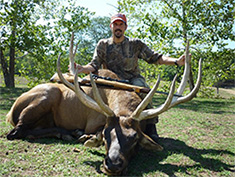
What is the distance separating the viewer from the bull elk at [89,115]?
3402 mm

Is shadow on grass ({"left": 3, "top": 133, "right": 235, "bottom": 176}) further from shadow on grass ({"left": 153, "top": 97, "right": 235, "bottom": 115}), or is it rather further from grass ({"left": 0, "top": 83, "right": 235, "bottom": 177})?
shadow on grass ({"left": 153, "top": 97, "right": 235, "bottom": 115})

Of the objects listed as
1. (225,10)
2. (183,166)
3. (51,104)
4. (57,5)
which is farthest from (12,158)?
(57,5)

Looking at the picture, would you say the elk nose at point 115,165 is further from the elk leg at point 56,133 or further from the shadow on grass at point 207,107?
the shadow on grass at point 207,107

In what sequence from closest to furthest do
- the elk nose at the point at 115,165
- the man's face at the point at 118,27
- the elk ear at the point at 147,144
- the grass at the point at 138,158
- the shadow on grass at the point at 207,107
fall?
the elk nose at the point at 115,165 → the grass at the point at 138,158 → the elk ear at the point at 147,144 → the man's face at the point at 118,27 → the shadow on grass at the point at 207,107

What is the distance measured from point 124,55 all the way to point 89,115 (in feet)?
4.99


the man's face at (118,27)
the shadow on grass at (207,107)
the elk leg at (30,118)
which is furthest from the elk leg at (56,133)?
the shadow on grass at (207,107)

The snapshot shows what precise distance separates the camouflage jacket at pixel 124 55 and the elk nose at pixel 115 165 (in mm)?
2516

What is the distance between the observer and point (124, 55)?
512 cm

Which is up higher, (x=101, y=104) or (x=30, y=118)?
(x=101, y=104)

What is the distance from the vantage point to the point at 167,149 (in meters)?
4.14

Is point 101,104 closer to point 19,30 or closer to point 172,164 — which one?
point 172,164

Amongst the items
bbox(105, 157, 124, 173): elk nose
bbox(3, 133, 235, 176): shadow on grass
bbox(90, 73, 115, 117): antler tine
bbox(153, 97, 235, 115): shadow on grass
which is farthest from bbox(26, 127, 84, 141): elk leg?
bbox(153, 97, 235, 115): shadow on grass

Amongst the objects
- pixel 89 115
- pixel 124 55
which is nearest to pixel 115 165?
pixel 89 115

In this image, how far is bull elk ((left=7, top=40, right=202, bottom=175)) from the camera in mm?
3402
